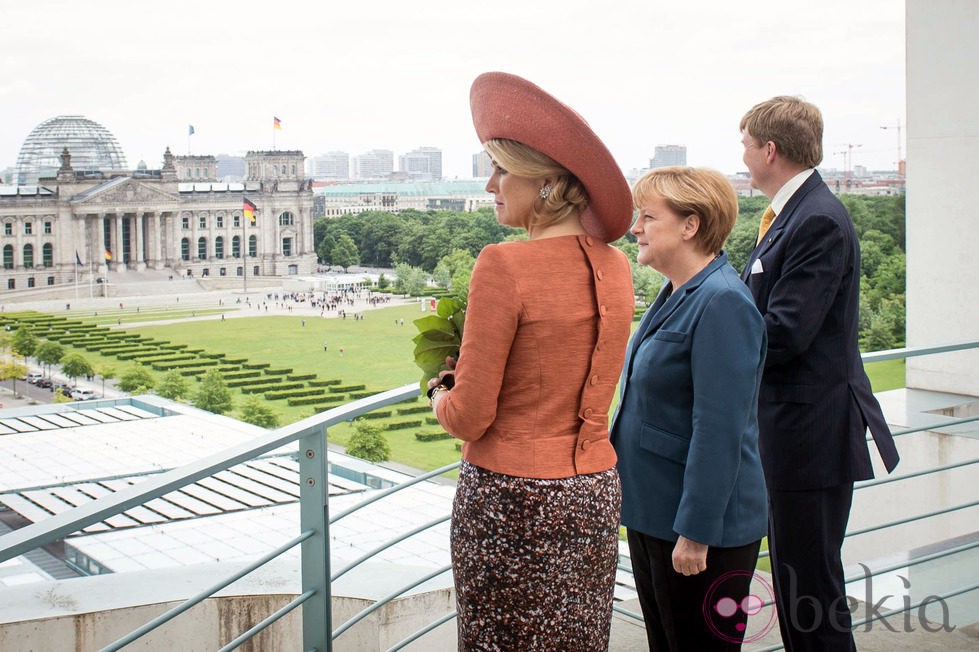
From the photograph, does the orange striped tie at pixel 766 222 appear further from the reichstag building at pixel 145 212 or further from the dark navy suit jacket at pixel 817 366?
the reichstag building at pixel 145 212

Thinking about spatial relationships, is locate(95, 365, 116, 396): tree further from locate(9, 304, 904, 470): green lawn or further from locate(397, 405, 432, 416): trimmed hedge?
locate(397, 405, 432, 416): trimmed hedge

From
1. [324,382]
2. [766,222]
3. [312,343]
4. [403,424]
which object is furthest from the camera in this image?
[312,343]

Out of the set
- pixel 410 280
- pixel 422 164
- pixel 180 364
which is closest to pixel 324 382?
pixel 180 364

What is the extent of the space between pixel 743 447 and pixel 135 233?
36798 mm

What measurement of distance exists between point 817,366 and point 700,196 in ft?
1.09

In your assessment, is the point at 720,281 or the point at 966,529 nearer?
the point at 720,281

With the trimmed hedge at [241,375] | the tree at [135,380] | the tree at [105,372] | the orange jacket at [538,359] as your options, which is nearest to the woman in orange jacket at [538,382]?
the orange jacket at [538,359]

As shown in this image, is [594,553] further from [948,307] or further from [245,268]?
[245,268]

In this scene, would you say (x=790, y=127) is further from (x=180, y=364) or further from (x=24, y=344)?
(x=180, y=364)

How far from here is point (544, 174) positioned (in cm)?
98

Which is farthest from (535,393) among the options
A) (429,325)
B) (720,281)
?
(720,281)

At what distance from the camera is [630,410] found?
1.18 meters

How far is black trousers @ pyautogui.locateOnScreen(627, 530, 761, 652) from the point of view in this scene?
115 centimetres

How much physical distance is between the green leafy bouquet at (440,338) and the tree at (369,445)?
540 inches
